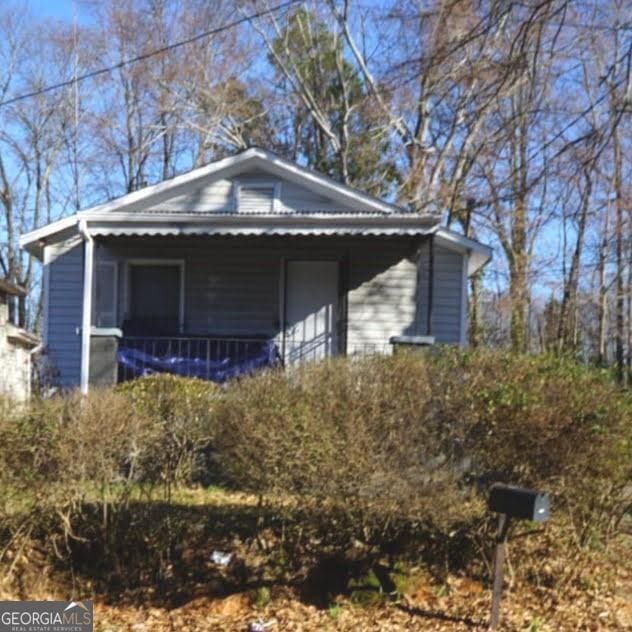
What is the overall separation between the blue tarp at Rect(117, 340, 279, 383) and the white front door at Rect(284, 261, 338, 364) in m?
1.45

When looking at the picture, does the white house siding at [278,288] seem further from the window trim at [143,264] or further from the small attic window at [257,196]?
the small attic window at [257,196]

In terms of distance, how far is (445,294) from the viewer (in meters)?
13.8

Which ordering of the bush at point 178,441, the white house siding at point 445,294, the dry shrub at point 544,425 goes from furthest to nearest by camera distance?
the white house siding at point 445,294 < the bush at point 178,441 < the dry shrub at point 544,425

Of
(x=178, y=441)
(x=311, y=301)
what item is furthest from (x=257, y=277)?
(x=178, y=441)

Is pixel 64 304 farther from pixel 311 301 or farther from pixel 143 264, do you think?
pixel 311 301

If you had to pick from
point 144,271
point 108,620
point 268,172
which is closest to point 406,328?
point 268,172

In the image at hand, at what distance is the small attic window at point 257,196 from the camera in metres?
14.0

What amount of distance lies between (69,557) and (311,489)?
2.32 meters

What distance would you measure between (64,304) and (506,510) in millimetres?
11145

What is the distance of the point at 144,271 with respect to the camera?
14094 mm

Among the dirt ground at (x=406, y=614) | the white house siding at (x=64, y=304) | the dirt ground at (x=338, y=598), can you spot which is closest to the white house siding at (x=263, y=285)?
the white house siding at (x=64, y=304)

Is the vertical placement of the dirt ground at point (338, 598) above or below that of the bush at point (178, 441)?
below

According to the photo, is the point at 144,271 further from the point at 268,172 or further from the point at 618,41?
the point at 618,41

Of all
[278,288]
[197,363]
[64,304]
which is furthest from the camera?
[64,304]
